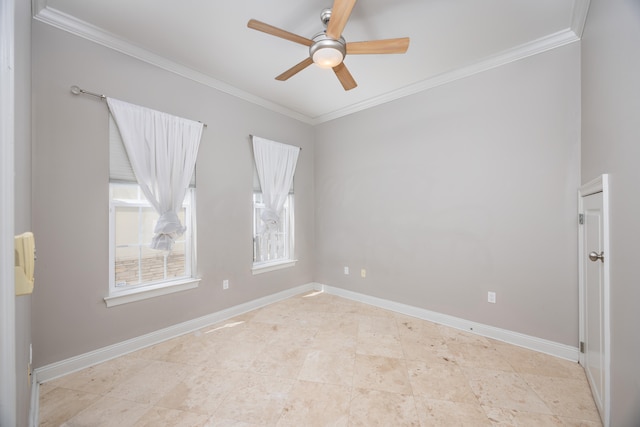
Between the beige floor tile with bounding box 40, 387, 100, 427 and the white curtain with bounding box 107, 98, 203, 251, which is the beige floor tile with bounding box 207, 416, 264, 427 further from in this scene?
the white curtain with bounding box 107, 98, 203, 251

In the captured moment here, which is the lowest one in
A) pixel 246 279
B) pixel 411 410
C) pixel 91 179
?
pixel 411 410

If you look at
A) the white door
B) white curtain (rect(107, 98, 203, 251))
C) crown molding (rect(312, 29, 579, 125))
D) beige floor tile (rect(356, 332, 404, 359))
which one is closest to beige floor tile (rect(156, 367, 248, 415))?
beige floor tile (rect(356, 332, 404, 359))

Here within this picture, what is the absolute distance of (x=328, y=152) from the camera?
4.17 metres

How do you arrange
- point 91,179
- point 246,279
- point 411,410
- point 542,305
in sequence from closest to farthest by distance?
point 411,410 → point 91,179 → point 542,305 → point 246,279

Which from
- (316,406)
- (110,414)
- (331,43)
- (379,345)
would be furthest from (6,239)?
(379,345)

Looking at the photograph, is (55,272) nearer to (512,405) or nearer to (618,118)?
(512,405)

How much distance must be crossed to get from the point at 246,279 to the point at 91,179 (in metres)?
1.93

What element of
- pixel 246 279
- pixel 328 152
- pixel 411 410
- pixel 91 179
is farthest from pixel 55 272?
pixel 328 152

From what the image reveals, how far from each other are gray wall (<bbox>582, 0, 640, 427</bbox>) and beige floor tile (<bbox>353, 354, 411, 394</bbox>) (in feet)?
3.78

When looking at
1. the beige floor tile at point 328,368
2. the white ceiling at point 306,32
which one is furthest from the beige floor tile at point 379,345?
the white ceiling at point 306,32

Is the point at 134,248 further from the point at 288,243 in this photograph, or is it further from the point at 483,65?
the point at 483,65

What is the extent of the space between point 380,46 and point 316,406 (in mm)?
2665

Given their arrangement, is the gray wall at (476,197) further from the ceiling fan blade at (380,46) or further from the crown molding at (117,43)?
the crown molding at (117,43)

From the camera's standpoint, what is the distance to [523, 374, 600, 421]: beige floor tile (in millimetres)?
1694
